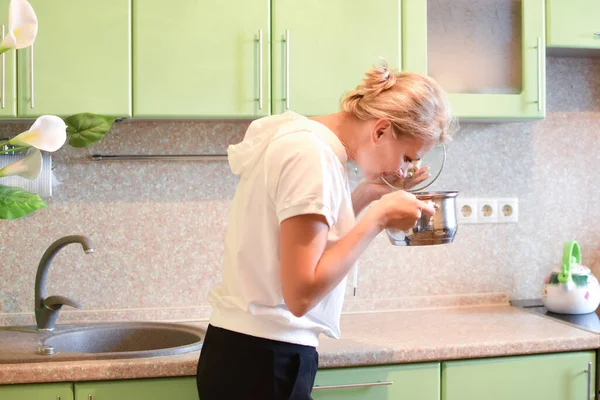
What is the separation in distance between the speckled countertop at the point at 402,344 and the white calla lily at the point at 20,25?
1063 millimetres

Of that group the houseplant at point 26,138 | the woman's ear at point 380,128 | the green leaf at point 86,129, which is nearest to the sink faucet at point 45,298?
the green leaf at point 86,129

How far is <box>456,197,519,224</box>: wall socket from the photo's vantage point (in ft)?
8.65

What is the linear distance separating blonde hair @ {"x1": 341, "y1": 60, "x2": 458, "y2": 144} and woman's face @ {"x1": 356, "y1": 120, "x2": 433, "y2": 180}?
0.02 metres

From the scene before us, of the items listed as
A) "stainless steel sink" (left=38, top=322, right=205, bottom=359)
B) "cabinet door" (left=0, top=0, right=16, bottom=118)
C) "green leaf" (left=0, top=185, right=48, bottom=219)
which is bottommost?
"stainless steel sink" (left=38, top=322, right=205, bottom=359)

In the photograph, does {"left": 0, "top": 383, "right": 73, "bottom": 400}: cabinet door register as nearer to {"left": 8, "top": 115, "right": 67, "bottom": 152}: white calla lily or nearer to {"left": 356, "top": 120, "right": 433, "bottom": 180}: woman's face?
{"left": 356, "top": 120, "right": 433, "bottom": 180}: woman's face

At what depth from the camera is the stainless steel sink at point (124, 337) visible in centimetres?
220

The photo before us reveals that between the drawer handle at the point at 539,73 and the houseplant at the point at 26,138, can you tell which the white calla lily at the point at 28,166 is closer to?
the houseplant at the point at 26,138

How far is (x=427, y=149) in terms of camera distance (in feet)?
5.48

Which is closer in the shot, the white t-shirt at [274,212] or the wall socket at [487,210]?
the white t-shirt at [274,212]

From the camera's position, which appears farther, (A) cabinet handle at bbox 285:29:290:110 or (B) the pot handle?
(B) the pot handle

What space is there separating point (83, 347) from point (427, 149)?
3.83 ft

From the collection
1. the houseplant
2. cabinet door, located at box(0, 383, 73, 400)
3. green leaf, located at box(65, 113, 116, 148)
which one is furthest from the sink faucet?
the houseplant

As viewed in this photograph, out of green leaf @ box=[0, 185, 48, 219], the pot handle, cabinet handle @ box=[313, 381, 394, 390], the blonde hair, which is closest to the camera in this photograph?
green leaf @ box=[0, 185, 48, 219]

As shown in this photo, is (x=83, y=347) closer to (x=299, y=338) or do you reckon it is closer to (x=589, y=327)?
(x=299, y=338)
